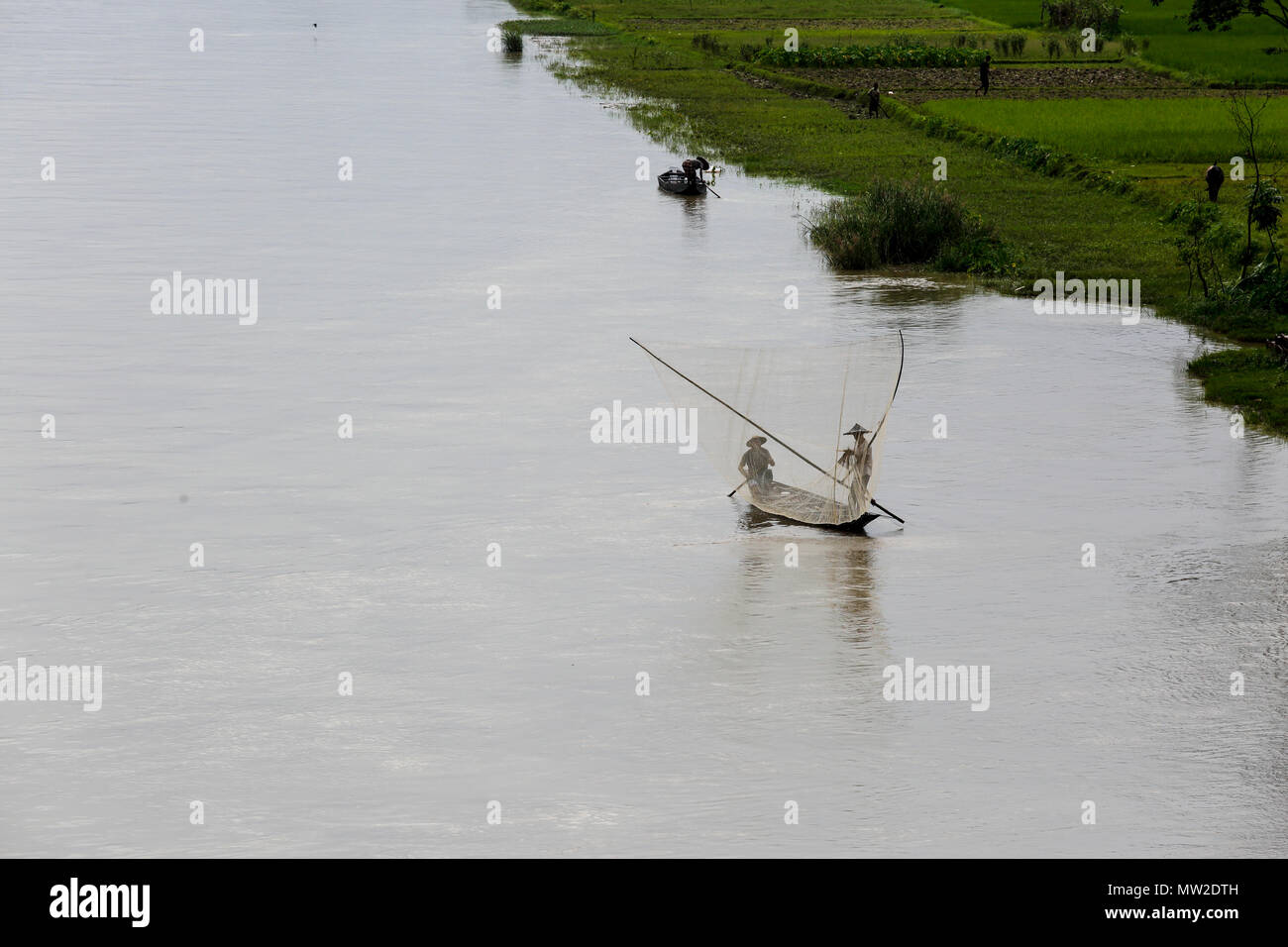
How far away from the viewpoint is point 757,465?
21828 millimetres

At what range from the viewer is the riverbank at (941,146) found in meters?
34.9

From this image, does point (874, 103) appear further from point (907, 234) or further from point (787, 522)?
point (787, 522)

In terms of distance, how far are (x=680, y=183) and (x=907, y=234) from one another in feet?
31.8

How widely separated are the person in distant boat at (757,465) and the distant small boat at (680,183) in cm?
2534

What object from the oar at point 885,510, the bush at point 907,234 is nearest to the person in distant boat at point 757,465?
the oar at point 885,510

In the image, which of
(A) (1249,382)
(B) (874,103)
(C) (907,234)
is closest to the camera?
(A) (1249,382)

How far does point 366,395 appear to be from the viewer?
28.0 meters

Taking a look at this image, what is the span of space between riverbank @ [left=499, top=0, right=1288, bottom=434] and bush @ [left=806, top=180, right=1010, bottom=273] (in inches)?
46.3

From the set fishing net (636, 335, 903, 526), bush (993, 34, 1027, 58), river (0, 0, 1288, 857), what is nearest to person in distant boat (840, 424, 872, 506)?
fishing net (636, 335, 903, 526)

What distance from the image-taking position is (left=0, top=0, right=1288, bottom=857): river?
15.1m

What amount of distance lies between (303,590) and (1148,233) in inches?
1017

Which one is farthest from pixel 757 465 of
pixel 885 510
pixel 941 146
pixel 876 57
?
pixel 876 57

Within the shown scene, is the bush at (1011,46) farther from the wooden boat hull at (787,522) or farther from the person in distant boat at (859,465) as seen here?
the person in distant boat at (859,465)

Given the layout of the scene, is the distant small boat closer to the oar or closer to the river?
the river
